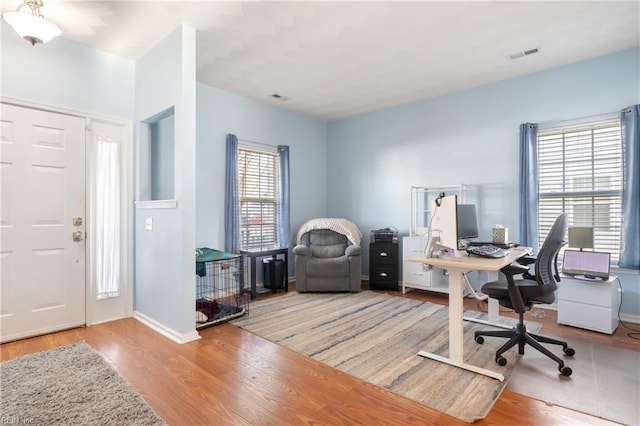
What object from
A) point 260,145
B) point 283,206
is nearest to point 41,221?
point 260,145

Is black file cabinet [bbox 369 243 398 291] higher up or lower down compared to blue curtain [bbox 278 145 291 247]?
lower down

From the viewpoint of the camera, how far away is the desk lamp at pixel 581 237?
130 inches

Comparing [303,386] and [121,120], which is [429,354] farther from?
[121,120]

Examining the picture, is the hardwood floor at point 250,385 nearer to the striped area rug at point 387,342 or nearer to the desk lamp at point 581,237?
the striped area rug at point 387,342

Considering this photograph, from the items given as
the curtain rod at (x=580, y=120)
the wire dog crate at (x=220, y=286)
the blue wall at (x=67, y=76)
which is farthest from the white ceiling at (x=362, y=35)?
the wire dog crate at (x=220, y=286)

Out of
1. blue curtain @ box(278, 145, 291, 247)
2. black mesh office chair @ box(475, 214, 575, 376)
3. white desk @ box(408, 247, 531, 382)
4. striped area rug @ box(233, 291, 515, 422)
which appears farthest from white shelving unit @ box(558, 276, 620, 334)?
blue curtain @ box(278, 145, 291, 247)

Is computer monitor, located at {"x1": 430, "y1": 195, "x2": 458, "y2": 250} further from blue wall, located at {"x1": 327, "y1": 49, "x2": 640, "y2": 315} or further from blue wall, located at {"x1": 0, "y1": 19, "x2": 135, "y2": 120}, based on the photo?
blue wall, located at {"x1": 0, "y1": 19, "x2": 135, "y2": 120}

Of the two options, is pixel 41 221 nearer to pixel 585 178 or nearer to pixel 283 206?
pixel 283 206

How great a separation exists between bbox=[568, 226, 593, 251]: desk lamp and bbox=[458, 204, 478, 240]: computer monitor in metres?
0.93

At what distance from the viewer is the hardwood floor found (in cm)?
182

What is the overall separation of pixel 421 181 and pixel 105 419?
451cm

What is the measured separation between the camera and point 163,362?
2475mm

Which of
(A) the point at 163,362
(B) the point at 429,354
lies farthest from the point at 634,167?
(A) the point at 163,362

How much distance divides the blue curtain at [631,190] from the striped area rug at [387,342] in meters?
1.77
